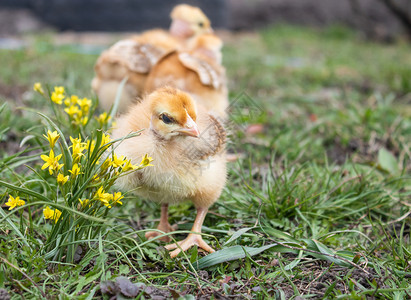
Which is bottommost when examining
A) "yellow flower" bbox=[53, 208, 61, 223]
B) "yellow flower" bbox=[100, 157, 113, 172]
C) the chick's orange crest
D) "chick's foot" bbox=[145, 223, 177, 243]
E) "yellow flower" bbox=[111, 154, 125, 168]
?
"chick's foot" bbox=[145, 223, 177, 243]

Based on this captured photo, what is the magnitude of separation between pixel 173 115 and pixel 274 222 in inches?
37.5

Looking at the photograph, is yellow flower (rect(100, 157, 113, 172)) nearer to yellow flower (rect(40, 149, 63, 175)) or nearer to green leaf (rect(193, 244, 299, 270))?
yellow flower (rect(40, 149, 63, 175))

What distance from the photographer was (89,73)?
5836 mm

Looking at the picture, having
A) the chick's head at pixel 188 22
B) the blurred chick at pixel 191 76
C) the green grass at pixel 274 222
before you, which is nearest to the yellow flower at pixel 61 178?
the green grass at pixel 274 222

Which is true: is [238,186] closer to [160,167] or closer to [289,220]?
[289,220]

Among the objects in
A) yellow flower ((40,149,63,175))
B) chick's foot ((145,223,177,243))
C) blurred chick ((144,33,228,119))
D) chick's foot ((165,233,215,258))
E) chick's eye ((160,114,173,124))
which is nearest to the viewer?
yellow flower ((40,149,63,175))

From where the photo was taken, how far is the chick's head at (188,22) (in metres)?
4.80

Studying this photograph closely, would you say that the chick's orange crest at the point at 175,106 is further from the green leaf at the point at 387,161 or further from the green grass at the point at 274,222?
the green leaf at the point at 387,161

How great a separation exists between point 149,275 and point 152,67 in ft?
7.42

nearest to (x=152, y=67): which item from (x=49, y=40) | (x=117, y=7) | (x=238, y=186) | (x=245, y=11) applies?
(x=238, y=186)

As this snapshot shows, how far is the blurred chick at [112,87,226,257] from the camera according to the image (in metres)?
2.28

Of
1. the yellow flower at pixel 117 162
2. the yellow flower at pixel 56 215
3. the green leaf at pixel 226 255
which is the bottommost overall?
the green leaf at pixel 226 255

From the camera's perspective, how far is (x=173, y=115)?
2242 millimetres

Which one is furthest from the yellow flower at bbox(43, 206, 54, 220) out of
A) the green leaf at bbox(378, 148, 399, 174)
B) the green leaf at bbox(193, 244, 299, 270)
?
the green leaf at bbox(378, 148, 399, 174)
